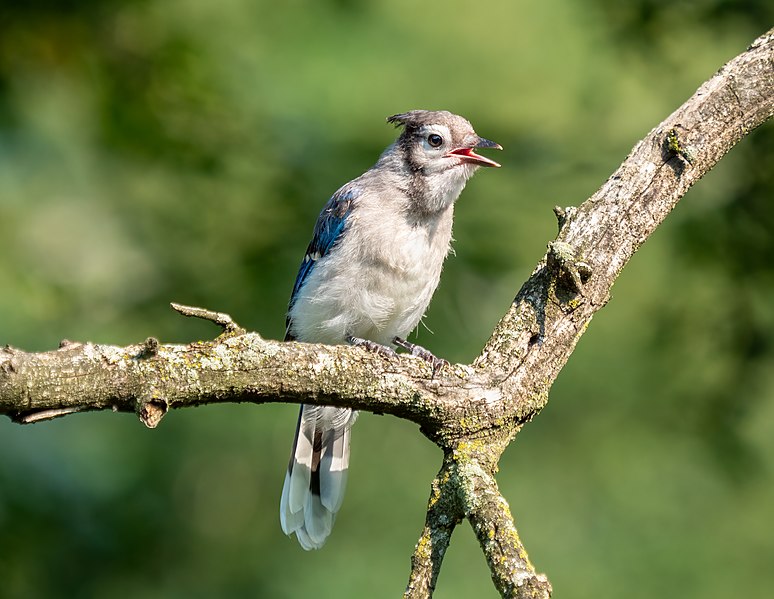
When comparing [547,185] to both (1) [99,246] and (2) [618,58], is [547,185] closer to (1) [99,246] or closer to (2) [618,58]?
(2) [618,58]

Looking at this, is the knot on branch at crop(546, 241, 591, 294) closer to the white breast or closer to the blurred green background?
the white breast

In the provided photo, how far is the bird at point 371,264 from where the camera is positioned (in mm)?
5492

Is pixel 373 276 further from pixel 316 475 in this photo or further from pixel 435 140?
pixel 316 475


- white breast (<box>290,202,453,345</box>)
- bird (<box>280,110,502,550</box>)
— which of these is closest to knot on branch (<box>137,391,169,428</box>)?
bird (<box>280,110,502,550</box>)

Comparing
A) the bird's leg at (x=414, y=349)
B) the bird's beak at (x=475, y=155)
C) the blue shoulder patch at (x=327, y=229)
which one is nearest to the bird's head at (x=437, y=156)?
the bird's beak at (x=475, y=155)

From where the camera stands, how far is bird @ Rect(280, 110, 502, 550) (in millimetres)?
5492

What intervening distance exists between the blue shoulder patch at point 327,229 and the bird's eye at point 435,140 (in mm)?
493

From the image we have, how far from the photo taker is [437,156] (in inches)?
226

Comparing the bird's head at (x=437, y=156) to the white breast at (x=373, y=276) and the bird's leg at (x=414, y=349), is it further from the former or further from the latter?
the bird's leg at (x=414, y=349)

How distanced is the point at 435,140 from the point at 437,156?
0.11m

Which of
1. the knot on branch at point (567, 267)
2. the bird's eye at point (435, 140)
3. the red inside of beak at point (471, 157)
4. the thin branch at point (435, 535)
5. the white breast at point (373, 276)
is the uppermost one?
the bird's eye at point (435, 140)

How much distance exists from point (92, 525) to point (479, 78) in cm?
585

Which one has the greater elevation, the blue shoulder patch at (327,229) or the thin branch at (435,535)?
the blue shoulder patch at (327,229)

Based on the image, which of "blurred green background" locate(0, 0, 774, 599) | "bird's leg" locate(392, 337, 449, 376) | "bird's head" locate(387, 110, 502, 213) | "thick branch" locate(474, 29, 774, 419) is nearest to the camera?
"thick branch" locate(474, 29, 774, 419)
